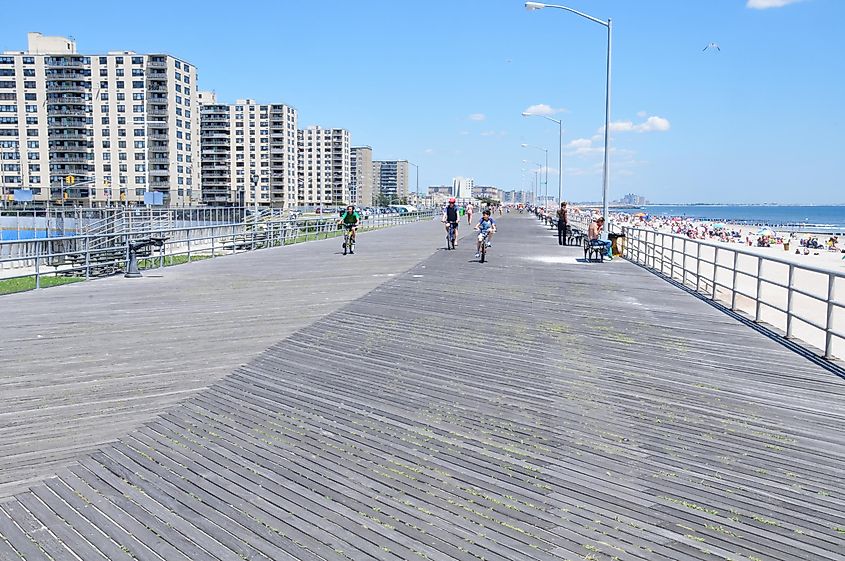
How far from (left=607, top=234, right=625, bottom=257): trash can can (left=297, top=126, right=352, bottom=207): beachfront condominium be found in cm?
16409

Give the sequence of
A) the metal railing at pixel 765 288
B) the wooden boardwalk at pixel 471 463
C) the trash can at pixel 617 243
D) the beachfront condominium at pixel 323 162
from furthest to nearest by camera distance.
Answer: the beachfront condominium at pixel 323 162, the trash can at pixel 617 243, the metal railing at pixel 765 288, the wooden boardwalk at pixel 471 463

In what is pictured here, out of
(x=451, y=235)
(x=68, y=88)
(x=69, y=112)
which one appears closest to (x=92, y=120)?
(x=69, y=112)

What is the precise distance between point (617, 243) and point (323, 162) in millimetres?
175896

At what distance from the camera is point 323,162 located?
19512 centimetres

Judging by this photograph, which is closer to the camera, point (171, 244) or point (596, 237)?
point (596, 237)

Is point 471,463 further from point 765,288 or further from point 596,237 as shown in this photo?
point 765,288

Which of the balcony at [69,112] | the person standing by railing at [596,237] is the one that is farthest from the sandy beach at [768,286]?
the balcony at [69,112]

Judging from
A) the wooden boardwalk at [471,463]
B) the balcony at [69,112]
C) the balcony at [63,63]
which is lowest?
the wooden boardwalk at [471,463]

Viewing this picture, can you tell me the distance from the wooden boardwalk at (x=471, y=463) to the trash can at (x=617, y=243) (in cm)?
1460

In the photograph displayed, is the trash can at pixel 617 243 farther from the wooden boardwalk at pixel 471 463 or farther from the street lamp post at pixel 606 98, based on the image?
the wooden boardwalk at pixel 471 463

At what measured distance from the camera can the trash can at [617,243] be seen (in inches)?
945

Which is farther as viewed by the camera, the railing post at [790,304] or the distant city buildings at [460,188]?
the distant city buildings at [460,188]

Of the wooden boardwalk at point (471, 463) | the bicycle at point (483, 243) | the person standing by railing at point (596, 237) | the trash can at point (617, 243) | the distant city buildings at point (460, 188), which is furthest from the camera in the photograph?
the distant city buildings at point (460, 188)

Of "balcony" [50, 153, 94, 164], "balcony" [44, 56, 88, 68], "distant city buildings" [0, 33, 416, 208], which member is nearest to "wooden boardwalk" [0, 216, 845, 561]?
"distant city buildings" [0, 33, 416, 208]
